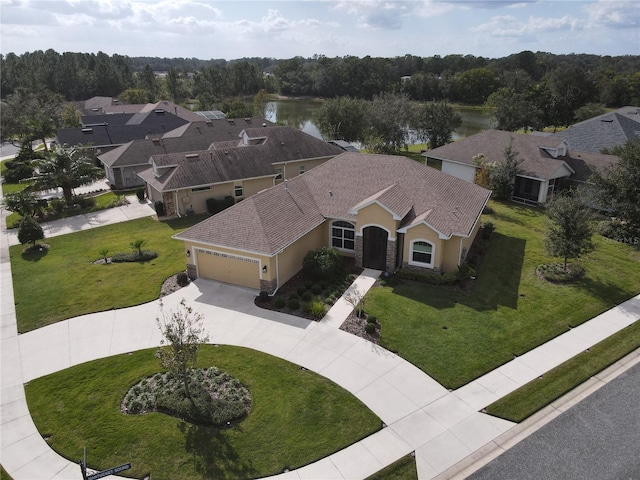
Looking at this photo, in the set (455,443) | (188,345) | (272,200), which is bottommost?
(455,443)

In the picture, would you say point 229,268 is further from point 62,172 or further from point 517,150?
point 517,150

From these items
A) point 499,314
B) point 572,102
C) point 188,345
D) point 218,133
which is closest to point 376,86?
point 572,102

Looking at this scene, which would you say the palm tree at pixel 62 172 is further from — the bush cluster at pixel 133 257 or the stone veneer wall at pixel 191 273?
the stone veneer wall at pixel 191 273

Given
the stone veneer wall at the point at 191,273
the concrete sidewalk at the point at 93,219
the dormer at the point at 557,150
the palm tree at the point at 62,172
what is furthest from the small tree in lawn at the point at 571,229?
the palm tree at the point at 62,172

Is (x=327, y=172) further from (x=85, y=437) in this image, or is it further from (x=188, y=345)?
(x=85, y=437)

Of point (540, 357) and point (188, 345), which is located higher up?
point (188, 345)

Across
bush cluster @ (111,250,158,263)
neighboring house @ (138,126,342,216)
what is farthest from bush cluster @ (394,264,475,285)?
neighboring house @ (138,126,342,216)
